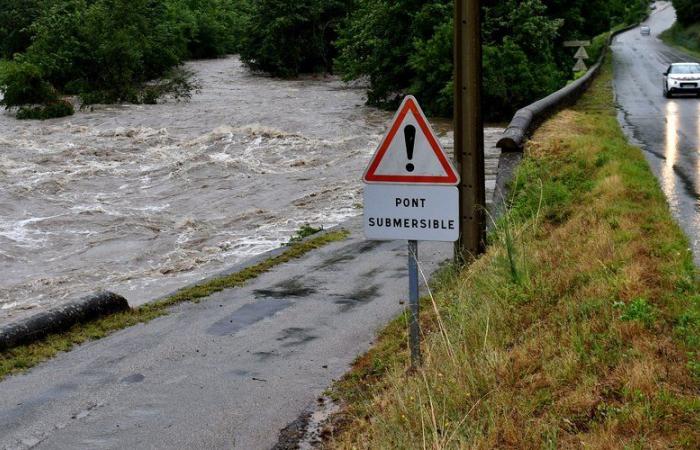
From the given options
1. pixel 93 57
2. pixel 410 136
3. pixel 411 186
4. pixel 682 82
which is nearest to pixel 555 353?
pixel 411 186

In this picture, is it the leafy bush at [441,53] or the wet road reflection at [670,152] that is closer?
the wet road reflection at [670,152]

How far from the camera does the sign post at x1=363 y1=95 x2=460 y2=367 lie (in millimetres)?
5910

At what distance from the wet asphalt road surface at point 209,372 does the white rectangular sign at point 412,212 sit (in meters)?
1.83

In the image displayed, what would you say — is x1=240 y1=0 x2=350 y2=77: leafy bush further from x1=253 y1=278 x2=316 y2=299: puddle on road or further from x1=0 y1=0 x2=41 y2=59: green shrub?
x1=253 y1=278 x2=316 y2=299: puddle on road

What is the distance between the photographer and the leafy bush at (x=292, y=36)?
55.8 m

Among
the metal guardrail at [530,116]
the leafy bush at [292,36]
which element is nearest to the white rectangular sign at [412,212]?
the metal guardrail at [530,116]

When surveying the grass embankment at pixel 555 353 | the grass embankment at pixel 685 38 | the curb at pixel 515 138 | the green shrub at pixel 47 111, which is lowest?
the grass embankment at pixel 685 38

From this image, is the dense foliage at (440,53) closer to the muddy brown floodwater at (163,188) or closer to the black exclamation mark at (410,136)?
the muddy brown floodwater at (163,188)

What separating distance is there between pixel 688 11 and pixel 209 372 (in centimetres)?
8842

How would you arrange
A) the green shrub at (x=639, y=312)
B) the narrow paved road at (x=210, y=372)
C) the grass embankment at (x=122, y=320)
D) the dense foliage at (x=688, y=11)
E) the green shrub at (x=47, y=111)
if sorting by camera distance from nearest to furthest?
the green shrub at (x=639, y=312) < the narrow paved road at (x=210, y=372) < the grass embankment at (x=122, y=320) < the green shrub at (x=47, y=111) < the dense foliage at (x=688, y=11)

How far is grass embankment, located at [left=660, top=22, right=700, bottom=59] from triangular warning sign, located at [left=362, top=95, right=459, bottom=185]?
68.0 metres

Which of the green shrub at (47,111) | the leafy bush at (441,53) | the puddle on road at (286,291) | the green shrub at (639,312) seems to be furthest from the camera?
the green shrub at (47,111)

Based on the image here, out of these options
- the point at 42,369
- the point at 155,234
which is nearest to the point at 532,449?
the point at 42,369

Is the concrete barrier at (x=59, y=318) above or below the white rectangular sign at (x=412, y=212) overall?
below
